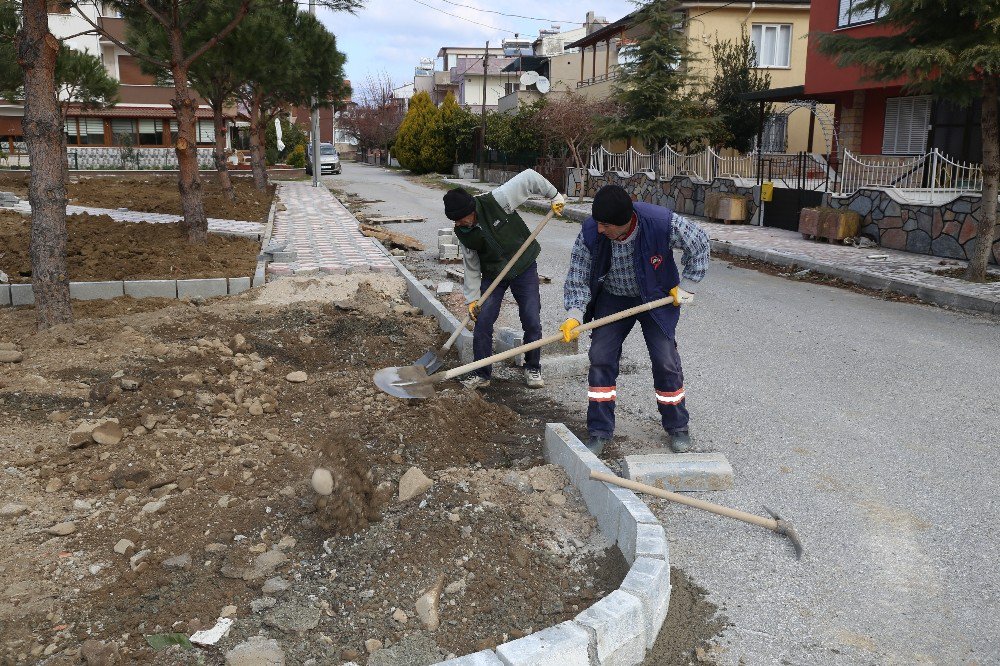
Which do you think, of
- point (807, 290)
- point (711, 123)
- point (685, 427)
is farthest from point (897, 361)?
point (711, 123)

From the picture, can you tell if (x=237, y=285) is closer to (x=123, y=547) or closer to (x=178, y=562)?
(x=123, y=547)

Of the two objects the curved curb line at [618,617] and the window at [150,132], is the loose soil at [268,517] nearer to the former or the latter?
the curved curb line at [618,617]

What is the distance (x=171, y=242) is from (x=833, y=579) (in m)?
9.90

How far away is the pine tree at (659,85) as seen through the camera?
2322cm

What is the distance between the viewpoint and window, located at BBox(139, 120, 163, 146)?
41562 mm

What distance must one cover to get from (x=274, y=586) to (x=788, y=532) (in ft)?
7.17

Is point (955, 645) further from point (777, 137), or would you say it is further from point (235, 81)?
point (777, 137)

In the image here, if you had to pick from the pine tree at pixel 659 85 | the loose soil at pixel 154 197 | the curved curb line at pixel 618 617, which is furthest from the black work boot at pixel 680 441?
the pine tree at pixel 659 85

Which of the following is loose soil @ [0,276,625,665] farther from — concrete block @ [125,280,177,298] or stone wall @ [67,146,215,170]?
stone wall @ [67,146,215,170]

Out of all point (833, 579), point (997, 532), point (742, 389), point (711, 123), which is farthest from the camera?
point (711, 123)

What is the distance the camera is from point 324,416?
4941mm

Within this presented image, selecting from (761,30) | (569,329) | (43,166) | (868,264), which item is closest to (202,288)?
(43,166)

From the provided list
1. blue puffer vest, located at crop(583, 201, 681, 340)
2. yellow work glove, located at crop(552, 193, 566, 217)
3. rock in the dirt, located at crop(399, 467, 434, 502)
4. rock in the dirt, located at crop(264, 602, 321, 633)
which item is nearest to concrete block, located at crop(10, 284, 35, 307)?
yellow work glove, located at crop(552, 193, 566, 217)

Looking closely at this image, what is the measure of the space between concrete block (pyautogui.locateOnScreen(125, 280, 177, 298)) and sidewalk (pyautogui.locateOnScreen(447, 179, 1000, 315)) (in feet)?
28.1
